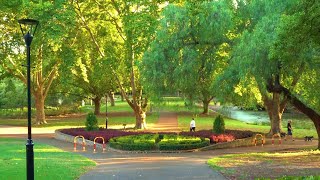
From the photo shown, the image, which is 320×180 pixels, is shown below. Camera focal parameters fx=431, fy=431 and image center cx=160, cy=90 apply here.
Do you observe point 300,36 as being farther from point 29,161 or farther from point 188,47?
point 29,161

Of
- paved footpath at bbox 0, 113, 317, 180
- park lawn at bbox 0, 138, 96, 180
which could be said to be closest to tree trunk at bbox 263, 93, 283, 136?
paved footpath at bbox 0, 113, 317, 180

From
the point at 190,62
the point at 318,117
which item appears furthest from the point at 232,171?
the point at 318,117

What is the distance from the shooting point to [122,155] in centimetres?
2253

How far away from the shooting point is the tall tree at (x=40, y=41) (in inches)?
1211

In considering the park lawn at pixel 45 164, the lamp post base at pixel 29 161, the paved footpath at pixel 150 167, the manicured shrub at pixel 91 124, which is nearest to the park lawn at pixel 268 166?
the paved footpath at pixel 150 167

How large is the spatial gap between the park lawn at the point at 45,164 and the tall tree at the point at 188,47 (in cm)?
574

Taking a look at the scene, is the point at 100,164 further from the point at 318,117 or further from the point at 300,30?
the point at 318,117

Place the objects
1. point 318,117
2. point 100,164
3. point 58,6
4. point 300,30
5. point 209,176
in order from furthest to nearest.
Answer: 1. point 58,6
2. point 318,117
3. point 100,164
4. point 209,176
5. point 300,30

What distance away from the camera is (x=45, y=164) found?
18.0 metres

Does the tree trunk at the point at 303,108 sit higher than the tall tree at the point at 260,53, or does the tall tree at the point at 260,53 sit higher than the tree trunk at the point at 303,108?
the tall tree at the point at 260,53

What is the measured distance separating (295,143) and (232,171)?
14.8 meters

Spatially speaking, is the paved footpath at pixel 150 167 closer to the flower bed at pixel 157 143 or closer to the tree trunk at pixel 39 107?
the flower bed at pixel 157 143

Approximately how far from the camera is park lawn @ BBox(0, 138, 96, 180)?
49.8ft

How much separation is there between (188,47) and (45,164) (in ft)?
28.9
